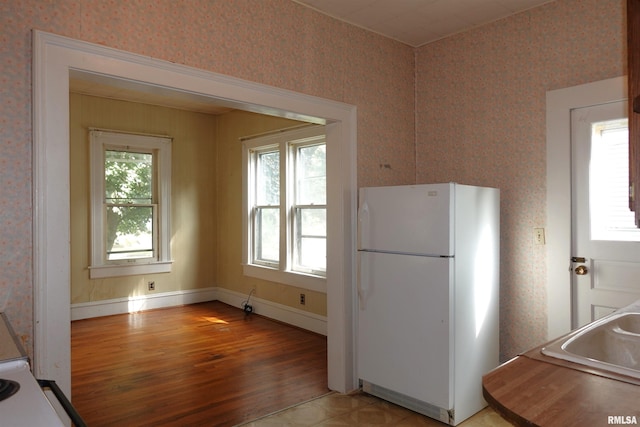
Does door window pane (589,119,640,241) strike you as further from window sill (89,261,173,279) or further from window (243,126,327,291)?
window sill (89,261,173,279)

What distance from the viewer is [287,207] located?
196 inches

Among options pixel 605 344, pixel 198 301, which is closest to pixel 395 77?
pixel 605 344

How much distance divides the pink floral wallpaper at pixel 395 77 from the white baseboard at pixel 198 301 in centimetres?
196

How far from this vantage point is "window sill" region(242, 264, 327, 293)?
4559mm

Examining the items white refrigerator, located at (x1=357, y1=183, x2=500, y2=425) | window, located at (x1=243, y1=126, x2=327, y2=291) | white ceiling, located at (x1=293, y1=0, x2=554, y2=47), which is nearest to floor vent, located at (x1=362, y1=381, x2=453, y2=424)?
white refrigerator, located at (x1=357, y1=183, x2=500, y2=425)

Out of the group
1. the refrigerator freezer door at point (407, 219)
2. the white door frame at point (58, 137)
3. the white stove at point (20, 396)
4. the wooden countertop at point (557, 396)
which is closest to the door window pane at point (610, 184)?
the refrigerator freezer door at point (407, 219)

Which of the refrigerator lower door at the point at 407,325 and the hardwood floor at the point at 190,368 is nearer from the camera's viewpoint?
the refrigerator lower door at the point at 407,325

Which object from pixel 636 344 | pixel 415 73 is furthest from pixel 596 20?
pixel 636 344

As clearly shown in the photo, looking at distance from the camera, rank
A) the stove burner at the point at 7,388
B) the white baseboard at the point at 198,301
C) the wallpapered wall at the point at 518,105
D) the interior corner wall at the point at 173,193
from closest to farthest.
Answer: the stove burner at the point at 7,388, the wallpapered wall at the point at 518,105, the white baseboard at the point at 198,301, the interior corner wall at the point at 173,193

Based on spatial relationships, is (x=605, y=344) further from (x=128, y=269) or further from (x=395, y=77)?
(x=128, y=269)

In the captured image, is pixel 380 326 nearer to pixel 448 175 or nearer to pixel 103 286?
pixel 448 175

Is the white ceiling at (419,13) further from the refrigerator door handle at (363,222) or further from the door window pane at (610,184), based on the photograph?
the refrigerator door handle at (363,222)

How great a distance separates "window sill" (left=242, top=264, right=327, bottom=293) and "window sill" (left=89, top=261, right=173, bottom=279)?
3.41 feet

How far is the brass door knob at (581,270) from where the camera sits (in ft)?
9.21
